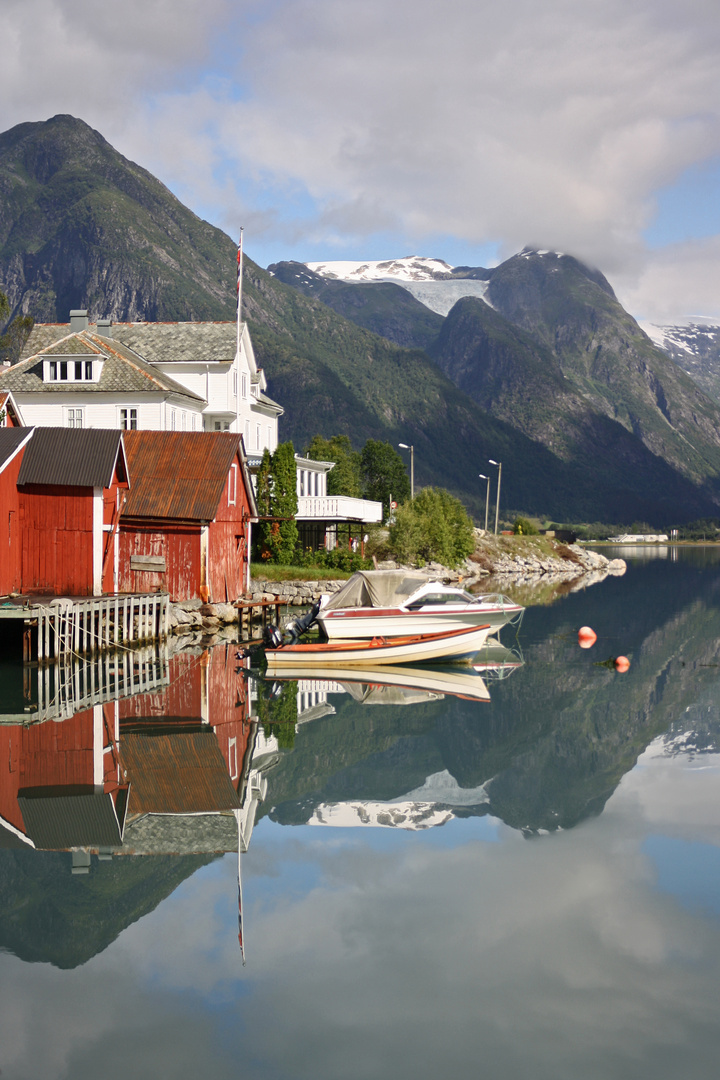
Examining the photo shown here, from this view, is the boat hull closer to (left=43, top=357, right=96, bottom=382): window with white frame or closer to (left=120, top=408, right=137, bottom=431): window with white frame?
(left=120, top=408, right=137, bottom=431): window with white frame

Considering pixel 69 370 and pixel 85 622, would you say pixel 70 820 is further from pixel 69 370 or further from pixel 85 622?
pixel 69 370

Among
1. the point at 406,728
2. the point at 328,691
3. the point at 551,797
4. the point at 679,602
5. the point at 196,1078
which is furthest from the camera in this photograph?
the point at 679,602

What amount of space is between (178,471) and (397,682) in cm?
1687

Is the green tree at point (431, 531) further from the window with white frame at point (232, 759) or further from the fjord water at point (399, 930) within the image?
the window with white frame at point (232, 759)

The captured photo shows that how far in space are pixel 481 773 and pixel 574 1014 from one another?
37.0 feet

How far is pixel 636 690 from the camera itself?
33188mm

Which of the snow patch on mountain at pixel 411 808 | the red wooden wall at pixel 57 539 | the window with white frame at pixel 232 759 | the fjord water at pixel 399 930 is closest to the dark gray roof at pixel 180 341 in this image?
the red wooden wall at pixel 57 539

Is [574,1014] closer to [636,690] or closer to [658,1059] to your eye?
[658,1059]

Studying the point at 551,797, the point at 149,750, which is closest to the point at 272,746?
the point at 149,750

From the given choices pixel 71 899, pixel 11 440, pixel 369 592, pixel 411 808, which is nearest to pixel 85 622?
pixel 11 440

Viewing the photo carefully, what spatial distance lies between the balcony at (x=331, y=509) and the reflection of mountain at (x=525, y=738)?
21850 mm

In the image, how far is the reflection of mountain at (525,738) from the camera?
66.0ft

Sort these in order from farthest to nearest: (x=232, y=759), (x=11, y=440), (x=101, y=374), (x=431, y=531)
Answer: (x=431, y=531) < (x=101, y=374) < (x=11, y=440) < (x=232, y=759)

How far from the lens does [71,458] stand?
38.7 m
